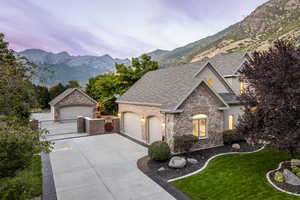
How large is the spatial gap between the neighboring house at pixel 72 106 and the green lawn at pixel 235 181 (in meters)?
26.6

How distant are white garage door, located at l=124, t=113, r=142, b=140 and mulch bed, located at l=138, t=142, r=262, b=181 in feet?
17.0

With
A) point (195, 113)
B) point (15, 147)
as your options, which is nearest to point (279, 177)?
point (195, 113)

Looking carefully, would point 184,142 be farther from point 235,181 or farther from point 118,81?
point 118,81

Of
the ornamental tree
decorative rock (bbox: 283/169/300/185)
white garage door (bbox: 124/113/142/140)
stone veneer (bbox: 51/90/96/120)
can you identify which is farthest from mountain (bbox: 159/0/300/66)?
decorative rock (bbox: 283/169/300/185)

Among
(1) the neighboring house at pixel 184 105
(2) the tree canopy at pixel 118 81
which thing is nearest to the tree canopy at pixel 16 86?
(1) the neighboring house at pixel 184 105

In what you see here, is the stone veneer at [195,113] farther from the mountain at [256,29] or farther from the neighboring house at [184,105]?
the mountain at [256,29]

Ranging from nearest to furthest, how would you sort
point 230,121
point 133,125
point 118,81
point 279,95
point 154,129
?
point 279,95 < point 154,129 < point 230,121 < point 133,125 < point 118,81

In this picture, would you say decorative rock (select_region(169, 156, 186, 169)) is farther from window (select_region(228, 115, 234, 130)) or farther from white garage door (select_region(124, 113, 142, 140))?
window (select_region(228, 115, 234, 130))

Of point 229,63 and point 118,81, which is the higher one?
point 229,63

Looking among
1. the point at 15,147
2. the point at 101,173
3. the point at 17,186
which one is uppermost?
the point at 15,147

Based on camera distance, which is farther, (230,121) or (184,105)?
(230,121)

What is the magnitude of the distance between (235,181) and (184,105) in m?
5.93

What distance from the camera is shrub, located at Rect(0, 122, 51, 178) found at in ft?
15.6

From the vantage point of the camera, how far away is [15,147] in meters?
5.02
